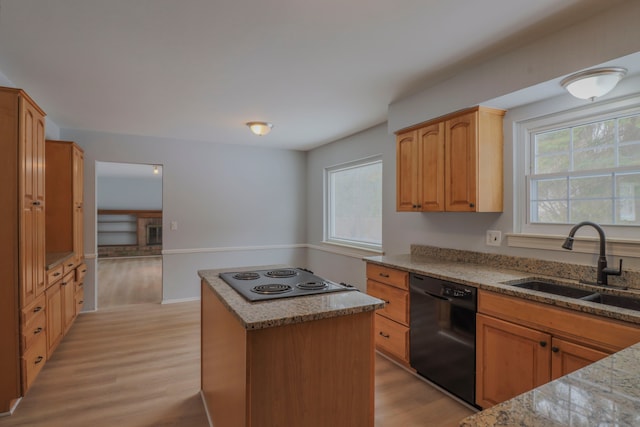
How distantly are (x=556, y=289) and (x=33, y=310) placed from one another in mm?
3592

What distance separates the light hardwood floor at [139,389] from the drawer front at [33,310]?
57cm

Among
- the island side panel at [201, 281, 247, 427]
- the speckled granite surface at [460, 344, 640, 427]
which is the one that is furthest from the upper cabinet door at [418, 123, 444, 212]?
the speckled granite surface at [460, 344, 640, 427]

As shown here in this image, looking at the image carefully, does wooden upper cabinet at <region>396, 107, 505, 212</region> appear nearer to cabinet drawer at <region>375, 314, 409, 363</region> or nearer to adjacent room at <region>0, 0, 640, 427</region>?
adjacent room at <region>0, 0, 640, 427</region>

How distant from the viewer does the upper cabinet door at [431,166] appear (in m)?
2.81

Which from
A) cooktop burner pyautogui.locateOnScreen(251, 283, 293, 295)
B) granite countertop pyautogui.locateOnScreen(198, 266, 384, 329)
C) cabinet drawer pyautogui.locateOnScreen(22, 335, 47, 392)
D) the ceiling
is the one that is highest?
the ceiling

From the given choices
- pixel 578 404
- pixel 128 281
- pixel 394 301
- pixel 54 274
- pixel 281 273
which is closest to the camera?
pixel 578 404

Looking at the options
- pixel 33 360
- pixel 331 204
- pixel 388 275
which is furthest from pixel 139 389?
pixel 331 204

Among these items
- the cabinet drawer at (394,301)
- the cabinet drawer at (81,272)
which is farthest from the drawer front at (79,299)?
the cabinet drawer at (394,301)

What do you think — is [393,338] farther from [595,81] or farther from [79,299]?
[79,299]

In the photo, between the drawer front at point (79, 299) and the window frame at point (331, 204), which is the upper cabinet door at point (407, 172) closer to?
the window frame at point (331, 204)

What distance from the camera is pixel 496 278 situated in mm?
2244

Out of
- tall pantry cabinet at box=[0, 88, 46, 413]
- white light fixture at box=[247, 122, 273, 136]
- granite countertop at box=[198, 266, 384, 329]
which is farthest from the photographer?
white light fixture at box=[247, 122, 273, 136]

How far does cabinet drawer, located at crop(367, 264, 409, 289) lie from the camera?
9.02 ft

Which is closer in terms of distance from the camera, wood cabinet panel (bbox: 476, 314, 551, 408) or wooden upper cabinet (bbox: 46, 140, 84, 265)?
wood cabinet panel (bbox: 476, 314, 551, 408)
